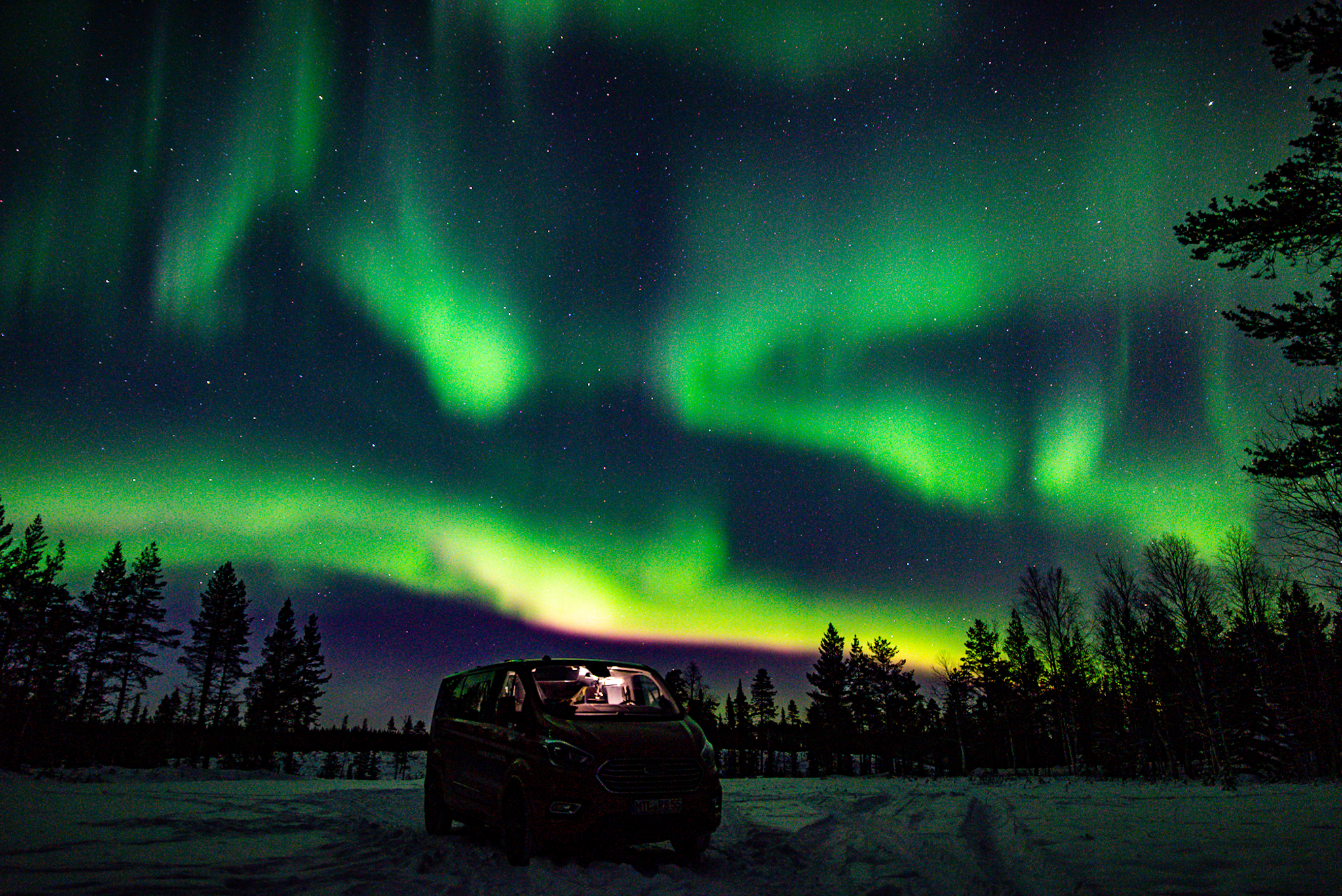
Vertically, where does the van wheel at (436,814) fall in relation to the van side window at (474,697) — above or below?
below

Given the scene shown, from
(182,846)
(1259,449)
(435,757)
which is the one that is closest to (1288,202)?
(1259,449)

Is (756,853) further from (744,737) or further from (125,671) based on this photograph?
(744,737)

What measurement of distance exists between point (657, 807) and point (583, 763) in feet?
3.17

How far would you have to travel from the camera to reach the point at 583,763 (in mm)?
7789

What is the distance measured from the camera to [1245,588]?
46281 millimetres

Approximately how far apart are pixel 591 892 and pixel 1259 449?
658 inches

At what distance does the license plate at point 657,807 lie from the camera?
7745mm

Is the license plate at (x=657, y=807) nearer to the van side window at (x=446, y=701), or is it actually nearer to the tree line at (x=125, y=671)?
the van side window at (x=446, y=701)

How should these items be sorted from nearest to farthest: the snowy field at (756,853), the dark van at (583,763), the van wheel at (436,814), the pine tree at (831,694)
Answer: the snowy field at (756,853) < the dark van at (583,763) < the van wheel at (436,814) < the pine tree at (831,694)

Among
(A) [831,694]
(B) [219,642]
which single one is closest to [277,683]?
(B) [219,642]

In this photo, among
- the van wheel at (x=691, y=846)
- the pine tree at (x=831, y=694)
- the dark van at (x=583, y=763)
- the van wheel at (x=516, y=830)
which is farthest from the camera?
the pine tree at (x=831, y=694)

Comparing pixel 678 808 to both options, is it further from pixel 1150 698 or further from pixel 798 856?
pixel 1150 698

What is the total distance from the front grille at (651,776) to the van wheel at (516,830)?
114 centimetres

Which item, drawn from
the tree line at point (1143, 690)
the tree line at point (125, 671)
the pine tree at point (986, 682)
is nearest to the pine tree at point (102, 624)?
the tree line at point (125, 671)
